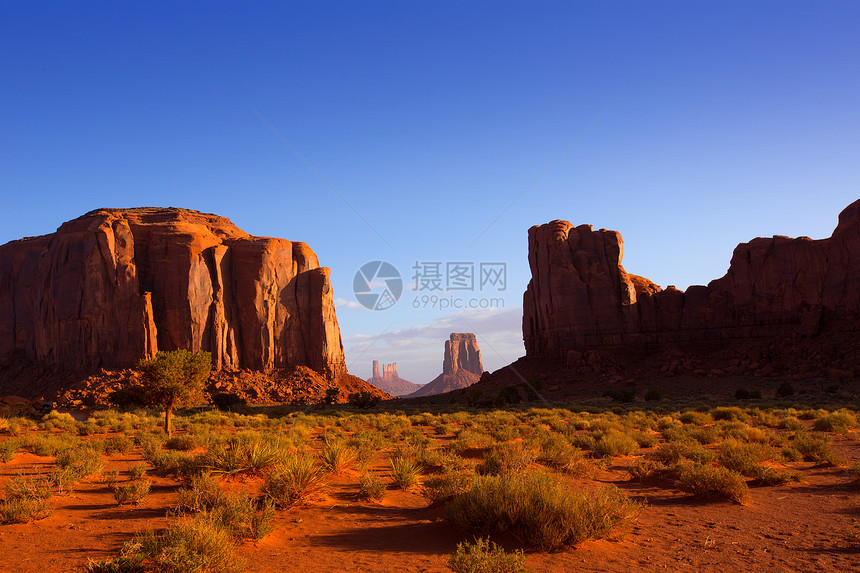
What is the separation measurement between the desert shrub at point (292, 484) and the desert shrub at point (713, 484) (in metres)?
6.92

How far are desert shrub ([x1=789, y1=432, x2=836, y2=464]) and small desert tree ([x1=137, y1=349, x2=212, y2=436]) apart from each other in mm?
22999

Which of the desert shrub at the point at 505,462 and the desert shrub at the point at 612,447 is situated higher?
the desert shrub at the point at 505,462

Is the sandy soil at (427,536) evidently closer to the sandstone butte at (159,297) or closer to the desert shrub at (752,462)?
the desert shrub at (752,462)

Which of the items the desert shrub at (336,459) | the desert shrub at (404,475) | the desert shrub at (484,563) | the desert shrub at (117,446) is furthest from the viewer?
the desert shrub at (117,446)

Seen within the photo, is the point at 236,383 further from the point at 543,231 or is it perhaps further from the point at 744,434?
the point at 744,434

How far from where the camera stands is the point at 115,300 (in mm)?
57719

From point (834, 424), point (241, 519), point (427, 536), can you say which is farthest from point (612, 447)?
point (241, 519)

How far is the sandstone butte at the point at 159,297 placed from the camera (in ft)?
189

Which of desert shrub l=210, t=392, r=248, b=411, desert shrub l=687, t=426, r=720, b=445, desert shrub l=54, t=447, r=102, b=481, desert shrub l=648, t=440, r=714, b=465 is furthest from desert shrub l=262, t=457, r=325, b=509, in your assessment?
desert shrub l=210, t=392, r=248, b=411

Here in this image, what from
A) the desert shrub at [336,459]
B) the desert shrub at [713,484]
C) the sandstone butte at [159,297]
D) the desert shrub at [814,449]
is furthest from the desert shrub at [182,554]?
the sandstone butte at [159,297]

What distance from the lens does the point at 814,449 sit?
42.7ft

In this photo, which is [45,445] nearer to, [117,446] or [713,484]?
[117,446]

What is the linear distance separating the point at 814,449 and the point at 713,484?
20.3ft

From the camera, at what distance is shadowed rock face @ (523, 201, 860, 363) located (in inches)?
2028
